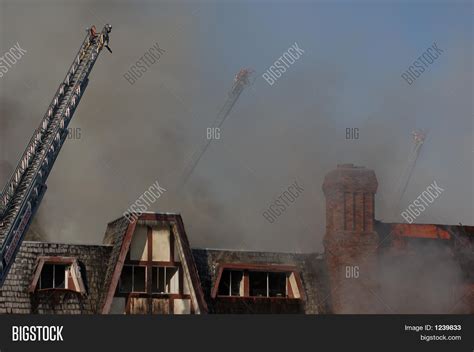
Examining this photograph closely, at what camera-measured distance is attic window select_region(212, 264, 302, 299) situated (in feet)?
188

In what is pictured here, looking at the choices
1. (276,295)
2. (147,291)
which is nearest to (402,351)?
(276,295)

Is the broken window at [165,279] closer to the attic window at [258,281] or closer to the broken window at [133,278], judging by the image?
the broken window at [133,278]

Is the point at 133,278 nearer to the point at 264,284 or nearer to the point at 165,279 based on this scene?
the point at 165,279

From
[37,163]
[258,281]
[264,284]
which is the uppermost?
[37,163]

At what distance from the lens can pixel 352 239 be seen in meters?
57.4

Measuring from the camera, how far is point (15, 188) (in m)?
53.3

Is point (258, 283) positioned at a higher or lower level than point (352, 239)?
lower

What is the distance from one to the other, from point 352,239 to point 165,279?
8519 mm

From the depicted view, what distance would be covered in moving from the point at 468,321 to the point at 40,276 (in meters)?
18.2

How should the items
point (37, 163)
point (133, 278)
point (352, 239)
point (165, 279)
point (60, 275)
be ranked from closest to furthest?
point (37, 163) → point (60, 275) → point (133, 278) → point (165, 279) → point (352, 239)

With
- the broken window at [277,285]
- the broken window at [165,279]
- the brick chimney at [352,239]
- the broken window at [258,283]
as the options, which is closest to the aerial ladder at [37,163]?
the broken window at [165,279]

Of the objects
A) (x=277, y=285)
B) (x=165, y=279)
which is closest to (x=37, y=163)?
(x=165, y=279)

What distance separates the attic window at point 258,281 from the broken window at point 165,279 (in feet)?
6.35

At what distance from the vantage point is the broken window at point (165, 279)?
182 ft
